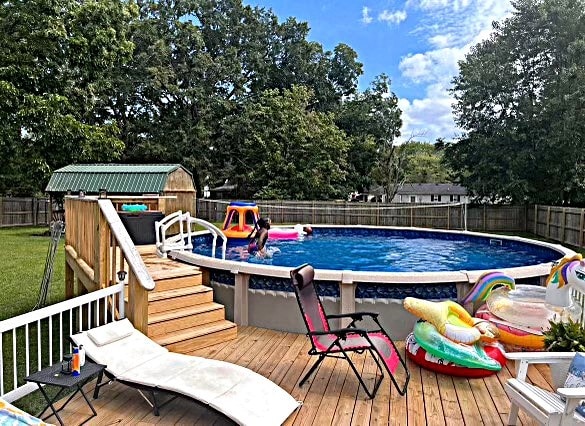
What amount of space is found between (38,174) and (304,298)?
1667 centimetres

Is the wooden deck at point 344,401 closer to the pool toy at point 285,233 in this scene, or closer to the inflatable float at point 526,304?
the inflatable float at point 526,304

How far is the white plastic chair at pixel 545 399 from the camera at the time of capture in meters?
2.72

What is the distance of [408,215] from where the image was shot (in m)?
21.8

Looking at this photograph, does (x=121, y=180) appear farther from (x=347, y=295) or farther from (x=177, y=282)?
(x=347, y=295)

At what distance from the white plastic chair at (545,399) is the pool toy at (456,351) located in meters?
0.91

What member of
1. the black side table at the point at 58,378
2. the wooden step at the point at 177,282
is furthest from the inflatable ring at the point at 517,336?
the black side table at the point at 58,378

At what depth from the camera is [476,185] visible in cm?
2216

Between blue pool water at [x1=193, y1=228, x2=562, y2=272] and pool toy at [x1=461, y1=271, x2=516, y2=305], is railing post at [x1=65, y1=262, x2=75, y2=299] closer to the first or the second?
blue pool water at [x1=193, y1=228, x2=562, y2=272]

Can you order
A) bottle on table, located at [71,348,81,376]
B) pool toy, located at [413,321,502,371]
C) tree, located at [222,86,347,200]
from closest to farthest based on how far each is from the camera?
1. bottle on table, located at [71,348,81,376]
2. pool toy, located at [413,321,502,371]
3. tree, located at [222,86,347,200]

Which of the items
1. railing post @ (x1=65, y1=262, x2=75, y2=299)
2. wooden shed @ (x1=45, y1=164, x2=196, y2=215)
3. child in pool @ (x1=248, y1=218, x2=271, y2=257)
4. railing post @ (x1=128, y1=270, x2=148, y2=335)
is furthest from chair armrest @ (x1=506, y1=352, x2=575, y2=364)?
wooden shed @ (x1=45, y1=164, x2=196, y2=215)

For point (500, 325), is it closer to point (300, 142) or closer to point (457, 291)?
point (457, 291)

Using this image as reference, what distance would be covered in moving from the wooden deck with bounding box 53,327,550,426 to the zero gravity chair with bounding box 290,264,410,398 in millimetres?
120

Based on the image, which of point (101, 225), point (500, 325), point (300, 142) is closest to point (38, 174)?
point (300, 142)

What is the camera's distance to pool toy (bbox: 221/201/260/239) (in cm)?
1204
